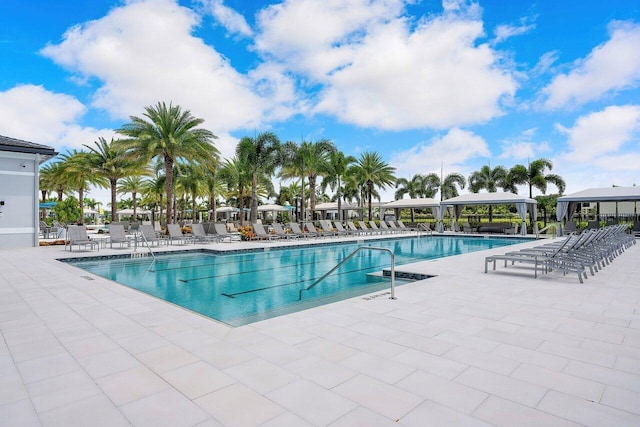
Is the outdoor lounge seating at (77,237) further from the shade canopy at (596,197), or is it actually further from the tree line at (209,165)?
the shade canopy at (596,197)

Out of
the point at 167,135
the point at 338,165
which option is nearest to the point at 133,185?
the point at 167,135

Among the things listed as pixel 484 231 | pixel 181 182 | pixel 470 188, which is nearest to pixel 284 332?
pixel 484 231

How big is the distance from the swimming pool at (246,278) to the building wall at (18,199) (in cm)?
556

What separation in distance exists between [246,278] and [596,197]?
20.1m

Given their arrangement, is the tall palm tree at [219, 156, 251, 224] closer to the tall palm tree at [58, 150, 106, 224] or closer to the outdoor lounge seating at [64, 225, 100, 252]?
the tall palm tree at [58, 150, 106, 224]

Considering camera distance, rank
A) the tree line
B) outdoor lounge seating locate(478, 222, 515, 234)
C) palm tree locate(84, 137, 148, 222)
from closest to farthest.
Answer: the tree line → outdoor lounge seating locate(478, 222, 515, 234) → palm tree locate(84, 137, 148, 222)

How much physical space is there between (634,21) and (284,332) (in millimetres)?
15720

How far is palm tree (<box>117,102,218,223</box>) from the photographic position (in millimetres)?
19062

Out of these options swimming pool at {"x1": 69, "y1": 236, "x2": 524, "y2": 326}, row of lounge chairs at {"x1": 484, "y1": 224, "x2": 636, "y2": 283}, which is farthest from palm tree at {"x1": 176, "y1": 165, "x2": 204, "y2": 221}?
row of lounge chairs at {"x1": 484, "y1": 224, "x2": 636, "y2": 283}

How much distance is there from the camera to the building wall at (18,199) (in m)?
14.2

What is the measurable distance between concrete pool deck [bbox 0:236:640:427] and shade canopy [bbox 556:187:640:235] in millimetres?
17515

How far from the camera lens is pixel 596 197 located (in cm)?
1975

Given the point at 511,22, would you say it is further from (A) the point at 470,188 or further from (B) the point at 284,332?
(A) the point at 470,188

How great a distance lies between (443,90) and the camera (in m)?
17.7
